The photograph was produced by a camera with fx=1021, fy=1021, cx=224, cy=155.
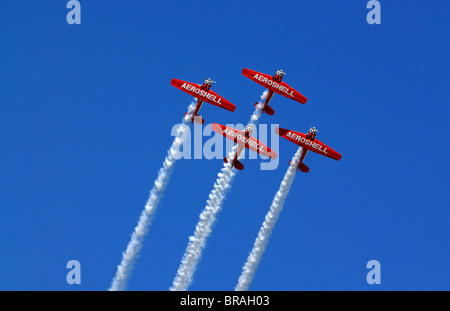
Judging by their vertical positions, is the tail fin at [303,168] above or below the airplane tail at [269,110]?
below

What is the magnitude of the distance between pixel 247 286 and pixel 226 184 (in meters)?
9.10

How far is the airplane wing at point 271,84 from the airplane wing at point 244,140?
212 inches

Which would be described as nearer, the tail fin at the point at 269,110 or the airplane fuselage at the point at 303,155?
the airplane fuselage at the point at 303,155

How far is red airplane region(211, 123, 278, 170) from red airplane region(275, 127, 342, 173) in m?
2.01

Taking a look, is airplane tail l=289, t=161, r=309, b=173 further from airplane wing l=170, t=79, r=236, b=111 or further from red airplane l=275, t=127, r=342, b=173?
airplane wing l=170, t=79, r=236, b=111

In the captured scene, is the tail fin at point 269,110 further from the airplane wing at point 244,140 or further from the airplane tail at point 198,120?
the airplane tail at point 198,120

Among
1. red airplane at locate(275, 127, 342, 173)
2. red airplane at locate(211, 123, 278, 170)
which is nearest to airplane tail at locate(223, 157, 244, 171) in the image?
red airplane at locate(211, 123, 278, 170)

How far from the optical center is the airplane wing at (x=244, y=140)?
8888 cm

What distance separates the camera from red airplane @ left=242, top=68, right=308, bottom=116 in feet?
300

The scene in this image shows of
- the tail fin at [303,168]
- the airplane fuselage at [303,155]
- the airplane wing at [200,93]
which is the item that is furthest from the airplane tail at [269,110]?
the tail fin at [303,168]
